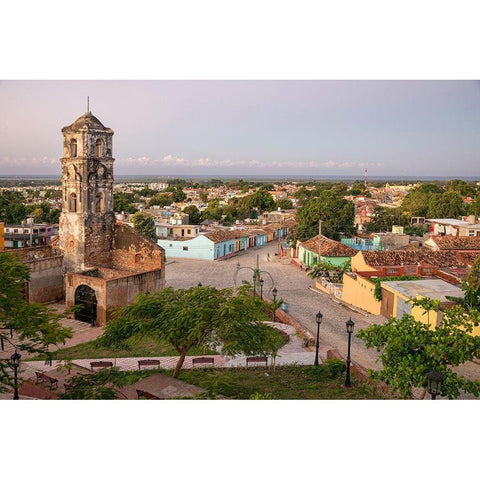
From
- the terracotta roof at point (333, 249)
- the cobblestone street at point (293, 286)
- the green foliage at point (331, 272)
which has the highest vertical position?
the terracotta roof at point (333, 249)

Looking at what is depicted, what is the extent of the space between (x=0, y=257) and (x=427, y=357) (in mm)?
6340

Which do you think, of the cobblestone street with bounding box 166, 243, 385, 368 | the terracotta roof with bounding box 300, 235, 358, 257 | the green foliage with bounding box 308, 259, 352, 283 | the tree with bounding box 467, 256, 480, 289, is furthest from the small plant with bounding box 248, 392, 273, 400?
the terracotta roof with bounding box 300, 235, 358, 257

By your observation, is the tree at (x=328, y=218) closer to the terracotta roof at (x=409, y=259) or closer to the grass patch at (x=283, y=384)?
the terracotta roof at (x=409, y=259)

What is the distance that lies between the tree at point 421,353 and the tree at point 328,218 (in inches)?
739

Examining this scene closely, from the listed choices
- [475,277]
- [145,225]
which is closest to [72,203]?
[475,277]

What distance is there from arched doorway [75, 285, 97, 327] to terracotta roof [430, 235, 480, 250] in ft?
46.8

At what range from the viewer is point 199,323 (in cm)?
689

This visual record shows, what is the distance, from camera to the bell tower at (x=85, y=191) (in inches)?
512

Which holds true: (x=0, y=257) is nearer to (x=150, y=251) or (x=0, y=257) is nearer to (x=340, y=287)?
(x=150, y=251)

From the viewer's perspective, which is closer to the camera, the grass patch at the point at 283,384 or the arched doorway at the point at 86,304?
the grass patch at the point at 283,384

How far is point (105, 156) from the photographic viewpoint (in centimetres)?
1336

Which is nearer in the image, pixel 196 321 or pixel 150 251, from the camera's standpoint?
pixel 196 321

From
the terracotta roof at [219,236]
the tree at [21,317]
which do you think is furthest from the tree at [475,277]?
the terracotta roof at [219,236]
